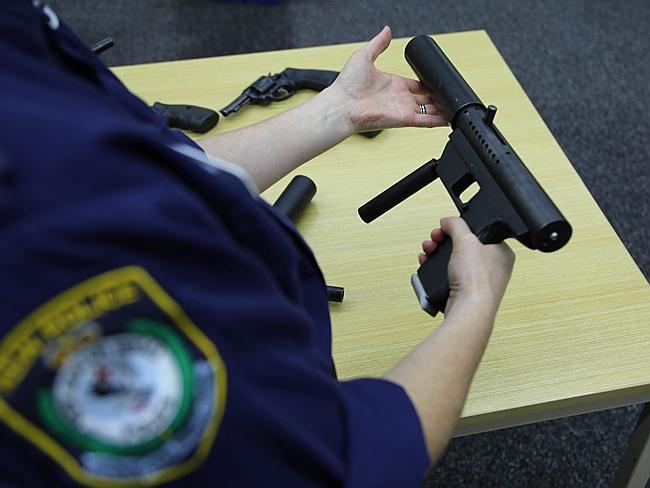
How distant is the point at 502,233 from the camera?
66 cm

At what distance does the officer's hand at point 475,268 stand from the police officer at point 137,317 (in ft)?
0.57

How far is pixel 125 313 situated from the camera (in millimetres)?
356

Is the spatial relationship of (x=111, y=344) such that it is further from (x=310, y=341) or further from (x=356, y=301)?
(x=356, y=301)

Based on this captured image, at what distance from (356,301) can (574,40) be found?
1628 mm

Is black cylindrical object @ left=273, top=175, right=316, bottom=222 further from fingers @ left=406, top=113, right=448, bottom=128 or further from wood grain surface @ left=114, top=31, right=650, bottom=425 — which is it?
fingers @ left=406, top=113, right=448, bottom=128

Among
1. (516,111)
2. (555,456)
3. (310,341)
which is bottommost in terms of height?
(555,456)

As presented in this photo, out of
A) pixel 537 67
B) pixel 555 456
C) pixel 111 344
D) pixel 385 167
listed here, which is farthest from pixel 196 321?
pixel 537 67

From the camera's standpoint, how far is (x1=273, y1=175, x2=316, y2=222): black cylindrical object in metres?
0.90

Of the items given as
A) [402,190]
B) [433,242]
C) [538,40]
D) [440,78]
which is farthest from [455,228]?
[538,40]

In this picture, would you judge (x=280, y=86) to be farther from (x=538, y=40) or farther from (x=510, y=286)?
(x=538, y=40)

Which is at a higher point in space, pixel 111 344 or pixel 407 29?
pixel 111 344

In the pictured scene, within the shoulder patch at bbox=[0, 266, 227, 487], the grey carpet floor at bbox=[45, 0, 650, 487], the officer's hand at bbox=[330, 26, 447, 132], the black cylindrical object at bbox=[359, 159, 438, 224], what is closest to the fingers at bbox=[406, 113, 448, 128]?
the officer's hand at bbox=[330, 26, 447, 132]

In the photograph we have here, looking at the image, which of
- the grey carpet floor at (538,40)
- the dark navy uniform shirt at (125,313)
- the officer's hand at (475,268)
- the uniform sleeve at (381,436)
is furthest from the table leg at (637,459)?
the grey carpet floor at (538,40)

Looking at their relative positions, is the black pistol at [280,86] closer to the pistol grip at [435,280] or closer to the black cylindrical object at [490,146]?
the black cylindrical object at [490,146]
